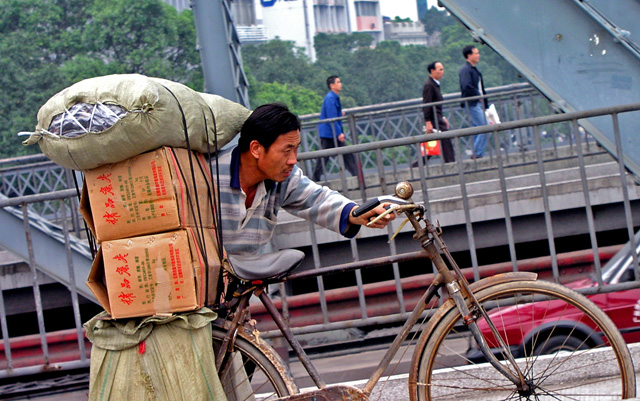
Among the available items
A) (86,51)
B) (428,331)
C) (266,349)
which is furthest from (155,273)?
(86,51)

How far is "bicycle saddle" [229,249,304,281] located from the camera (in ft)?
9.69

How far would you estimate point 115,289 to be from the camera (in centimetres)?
280

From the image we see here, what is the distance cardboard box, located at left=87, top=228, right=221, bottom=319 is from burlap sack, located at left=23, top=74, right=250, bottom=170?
35cm

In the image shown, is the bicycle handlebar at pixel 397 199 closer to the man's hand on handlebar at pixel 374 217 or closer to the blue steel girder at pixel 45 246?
the man's hand on handlebar at pixel 374 217

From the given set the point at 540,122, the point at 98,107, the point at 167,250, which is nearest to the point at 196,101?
the point at 98,107

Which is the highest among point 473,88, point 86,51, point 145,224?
point 86,51

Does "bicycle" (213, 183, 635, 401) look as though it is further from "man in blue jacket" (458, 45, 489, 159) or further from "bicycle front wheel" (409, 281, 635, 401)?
"man in blue jacket" (458, 45, 489, 159)

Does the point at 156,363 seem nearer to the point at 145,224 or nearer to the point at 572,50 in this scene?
the point at 145,224

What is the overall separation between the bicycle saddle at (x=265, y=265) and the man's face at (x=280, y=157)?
13.2 inches

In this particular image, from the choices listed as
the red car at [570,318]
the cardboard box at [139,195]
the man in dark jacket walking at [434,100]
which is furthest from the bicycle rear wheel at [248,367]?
the man in dark jacket walking at [434,100]

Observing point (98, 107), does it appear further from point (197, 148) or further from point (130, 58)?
point (130, 58)

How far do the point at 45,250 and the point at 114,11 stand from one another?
28587 mm

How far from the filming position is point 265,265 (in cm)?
296

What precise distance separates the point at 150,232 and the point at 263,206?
21.9 inches
